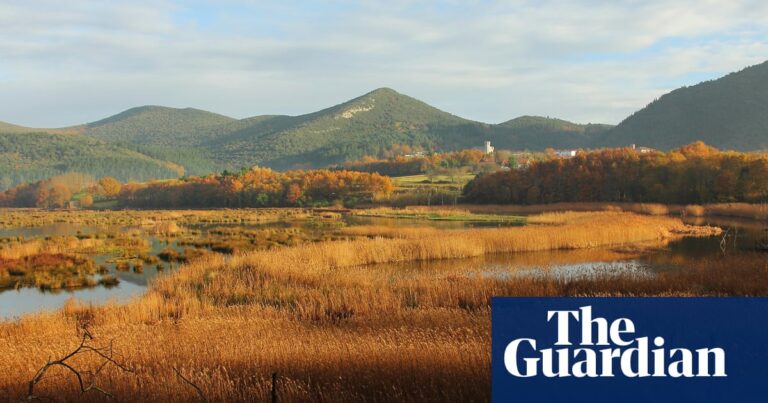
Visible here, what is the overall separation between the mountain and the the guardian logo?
508 feet

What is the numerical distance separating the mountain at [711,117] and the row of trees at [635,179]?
7277 centimetres

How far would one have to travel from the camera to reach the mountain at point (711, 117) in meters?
149

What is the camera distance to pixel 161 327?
14242mm

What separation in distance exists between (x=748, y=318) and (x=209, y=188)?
126 meters

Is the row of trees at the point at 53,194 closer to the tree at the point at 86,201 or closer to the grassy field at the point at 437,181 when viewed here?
the tree at the point at 86,201

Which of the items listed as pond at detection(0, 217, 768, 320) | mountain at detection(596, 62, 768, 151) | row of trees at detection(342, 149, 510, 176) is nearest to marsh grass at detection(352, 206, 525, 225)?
pond at detection(0, 217, 768, 320)

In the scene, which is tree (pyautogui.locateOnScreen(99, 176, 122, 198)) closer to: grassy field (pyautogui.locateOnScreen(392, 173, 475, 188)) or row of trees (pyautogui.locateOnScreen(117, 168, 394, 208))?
row of trees (pyautogui.locateOnScreen(117, 168, 394, 208))

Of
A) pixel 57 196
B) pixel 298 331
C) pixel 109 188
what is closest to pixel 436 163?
pixel 109 188

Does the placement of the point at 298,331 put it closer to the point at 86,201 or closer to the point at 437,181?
the point at 437,181

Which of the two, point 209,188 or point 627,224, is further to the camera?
point 209,188

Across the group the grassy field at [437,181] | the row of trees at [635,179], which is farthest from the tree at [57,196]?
the row of trees at [635,179]

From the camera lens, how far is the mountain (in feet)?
488

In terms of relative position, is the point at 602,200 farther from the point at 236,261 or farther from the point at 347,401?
the point at 347,401

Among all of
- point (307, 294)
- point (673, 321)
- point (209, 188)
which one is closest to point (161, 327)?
point (307, 294)
